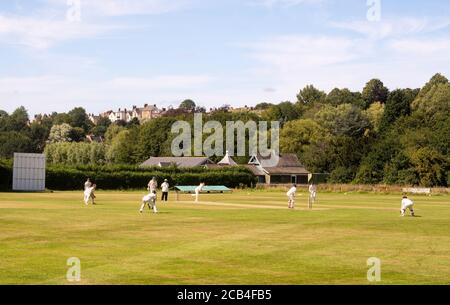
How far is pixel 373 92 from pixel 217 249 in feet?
546

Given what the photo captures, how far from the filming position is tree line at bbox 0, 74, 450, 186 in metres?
102

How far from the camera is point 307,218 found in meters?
35.8

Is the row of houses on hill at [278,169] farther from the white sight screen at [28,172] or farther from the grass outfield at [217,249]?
the grass outfield at [217,249]

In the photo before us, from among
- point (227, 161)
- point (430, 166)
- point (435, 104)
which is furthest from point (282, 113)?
point (430, 166)

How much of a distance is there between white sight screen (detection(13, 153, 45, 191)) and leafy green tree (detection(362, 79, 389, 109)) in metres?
118

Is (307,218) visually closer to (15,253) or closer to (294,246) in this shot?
(294,246)

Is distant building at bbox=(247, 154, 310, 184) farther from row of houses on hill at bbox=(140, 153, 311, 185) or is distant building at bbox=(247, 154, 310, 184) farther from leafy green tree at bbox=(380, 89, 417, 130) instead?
leafy green tree at bbox=(380, 89, 417, 130)

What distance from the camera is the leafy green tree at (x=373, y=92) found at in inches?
7101

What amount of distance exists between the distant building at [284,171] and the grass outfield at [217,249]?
8997cm

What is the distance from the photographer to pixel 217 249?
2142cm

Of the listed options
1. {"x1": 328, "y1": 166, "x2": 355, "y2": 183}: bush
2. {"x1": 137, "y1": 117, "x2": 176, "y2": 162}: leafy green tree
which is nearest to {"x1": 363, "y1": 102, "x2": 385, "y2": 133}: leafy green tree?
{"x1": 328, "y1": 166, "x2": 355, "y2": 183}: bush

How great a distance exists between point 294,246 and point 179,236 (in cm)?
465

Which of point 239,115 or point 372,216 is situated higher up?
point 239,115
